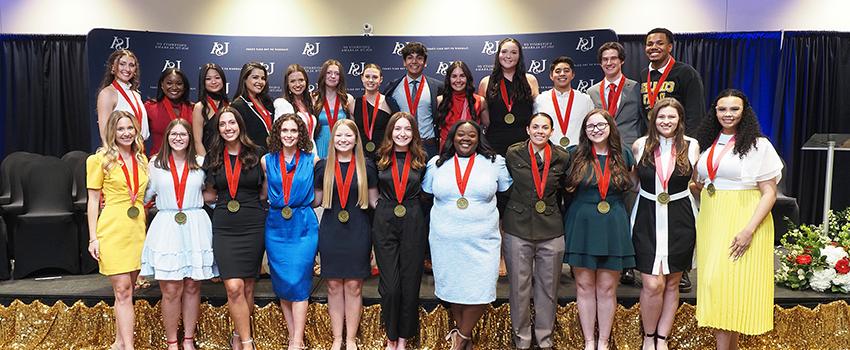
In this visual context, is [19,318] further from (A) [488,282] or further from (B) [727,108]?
(B) [727,108]

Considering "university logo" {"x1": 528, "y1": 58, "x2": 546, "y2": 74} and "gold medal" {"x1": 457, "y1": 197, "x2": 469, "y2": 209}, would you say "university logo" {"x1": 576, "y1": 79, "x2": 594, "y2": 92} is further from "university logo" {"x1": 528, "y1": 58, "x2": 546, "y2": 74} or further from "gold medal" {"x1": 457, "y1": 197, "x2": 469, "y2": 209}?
"gold medal" {"x1": 457, "y1": 197, "x2": 469, "y2": 209}

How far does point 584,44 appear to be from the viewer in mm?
6230

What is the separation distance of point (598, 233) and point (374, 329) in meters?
1.62

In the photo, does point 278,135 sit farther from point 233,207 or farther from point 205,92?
point 205,92

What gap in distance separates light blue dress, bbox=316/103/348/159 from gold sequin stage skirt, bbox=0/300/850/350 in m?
1.11

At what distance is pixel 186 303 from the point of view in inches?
143

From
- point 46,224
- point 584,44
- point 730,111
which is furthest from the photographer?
point 584,44

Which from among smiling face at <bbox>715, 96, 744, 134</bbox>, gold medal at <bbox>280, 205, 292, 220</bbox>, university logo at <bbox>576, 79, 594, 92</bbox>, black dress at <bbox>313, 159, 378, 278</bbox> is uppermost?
university logo at <bbox>576, 79, 594, 92</bbox>

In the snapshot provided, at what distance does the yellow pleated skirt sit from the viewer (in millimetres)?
3139

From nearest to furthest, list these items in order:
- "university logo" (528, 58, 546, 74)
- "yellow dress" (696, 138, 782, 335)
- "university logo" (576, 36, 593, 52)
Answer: "yellow dress" (696, 138, 782, 335), "university logo" (576, 36, 593, 52), "university logo" (528, 58, 546, 74)

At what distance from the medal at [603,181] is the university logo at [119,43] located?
5182 millimetres

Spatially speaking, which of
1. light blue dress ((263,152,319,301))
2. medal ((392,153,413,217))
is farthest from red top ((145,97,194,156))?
medal ((392,153,413,217))

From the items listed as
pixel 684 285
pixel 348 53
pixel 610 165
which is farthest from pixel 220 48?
pixel 684 285

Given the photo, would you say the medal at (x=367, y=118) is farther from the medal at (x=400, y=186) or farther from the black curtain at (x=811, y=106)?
the black curtain at (x=811, y=106)
